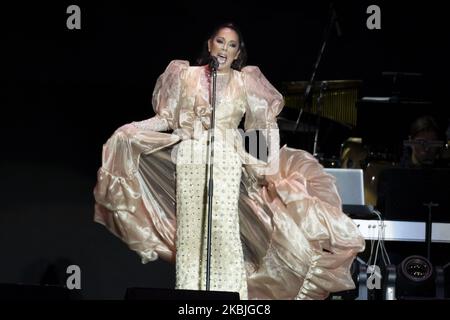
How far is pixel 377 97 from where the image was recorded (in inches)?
311

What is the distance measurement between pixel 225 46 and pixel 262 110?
1.43 ft

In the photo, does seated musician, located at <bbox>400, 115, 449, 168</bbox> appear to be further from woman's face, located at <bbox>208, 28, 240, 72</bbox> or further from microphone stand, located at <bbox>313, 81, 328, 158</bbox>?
woman's face, located at <bbox>208, 28, 240, 72</bbox>

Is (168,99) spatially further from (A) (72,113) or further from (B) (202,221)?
(A) (72,113)

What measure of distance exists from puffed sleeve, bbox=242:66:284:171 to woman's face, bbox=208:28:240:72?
0.16 metres

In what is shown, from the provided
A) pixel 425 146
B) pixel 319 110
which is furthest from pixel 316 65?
pixel 425 146

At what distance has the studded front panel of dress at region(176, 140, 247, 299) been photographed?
5316 mm

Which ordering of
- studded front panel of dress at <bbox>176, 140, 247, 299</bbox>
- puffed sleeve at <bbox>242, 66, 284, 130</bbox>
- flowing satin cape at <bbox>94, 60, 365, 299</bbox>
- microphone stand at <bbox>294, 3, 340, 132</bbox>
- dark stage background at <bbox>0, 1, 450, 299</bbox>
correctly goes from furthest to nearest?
1. microphone stand at <bbox>294, 3, 340, 132</bbox>
2. dark stage background at <bbox>0, 1, 450, 299</bbox>
3. puffed sleeve at <bbox>242, 66, 284, 130</bbox>
4. flowing satin cape at <bbox>94, 60, 365, 299</bbox>
5. studded front panel of dress at <bbox>176, 140, 247, 299</bbox>

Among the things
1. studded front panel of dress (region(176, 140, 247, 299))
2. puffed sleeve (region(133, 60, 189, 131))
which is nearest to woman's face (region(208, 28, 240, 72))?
puffed sleeve (region(133, 60, 189, 131))

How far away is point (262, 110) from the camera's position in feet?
18.2

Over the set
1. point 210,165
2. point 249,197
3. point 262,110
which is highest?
point 262,110

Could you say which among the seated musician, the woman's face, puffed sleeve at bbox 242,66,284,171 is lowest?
the seated musician

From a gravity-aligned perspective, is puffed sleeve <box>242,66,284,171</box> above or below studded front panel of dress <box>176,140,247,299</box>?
above

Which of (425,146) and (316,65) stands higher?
(316,65)

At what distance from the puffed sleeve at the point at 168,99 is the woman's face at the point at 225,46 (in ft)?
0.70
